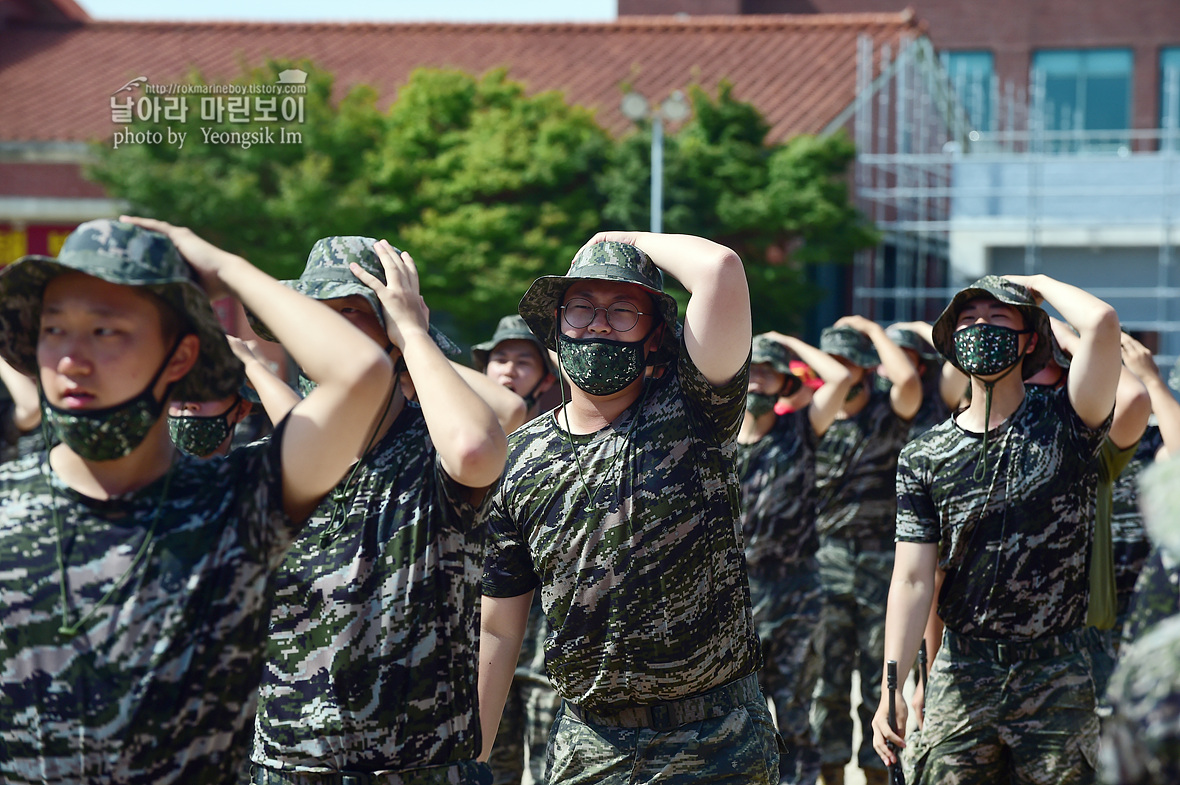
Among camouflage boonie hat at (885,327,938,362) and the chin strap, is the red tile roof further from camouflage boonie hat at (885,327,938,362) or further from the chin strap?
the chin strap

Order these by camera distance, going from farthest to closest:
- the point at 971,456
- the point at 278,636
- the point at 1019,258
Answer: the point at 1019,258 → the point at 971,456 → the point at 278,636

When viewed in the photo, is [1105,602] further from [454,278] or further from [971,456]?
[454,278]

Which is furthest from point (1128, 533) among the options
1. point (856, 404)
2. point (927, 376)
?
point (927, 376)

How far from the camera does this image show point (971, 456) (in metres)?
4.99

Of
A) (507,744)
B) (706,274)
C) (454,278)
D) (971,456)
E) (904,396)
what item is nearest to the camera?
(706,274)

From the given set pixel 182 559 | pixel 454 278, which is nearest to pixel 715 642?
pixel 182 559

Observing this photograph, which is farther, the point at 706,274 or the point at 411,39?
the point at 411,39

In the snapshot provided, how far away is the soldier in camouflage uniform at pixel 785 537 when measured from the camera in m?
7.40

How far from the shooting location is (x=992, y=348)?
4.96m

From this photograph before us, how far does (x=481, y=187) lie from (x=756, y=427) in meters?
11.9

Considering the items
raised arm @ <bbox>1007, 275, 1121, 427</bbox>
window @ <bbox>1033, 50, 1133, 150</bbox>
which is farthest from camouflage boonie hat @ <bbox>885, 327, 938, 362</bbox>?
window @ <bbox>1033, 50, 1133, 150</bbox>

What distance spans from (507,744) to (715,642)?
2.99m

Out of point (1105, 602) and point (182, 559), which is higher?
point (182, 559)

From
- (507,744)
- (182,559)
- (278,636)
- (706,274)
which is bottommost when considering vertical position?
(507,744)
